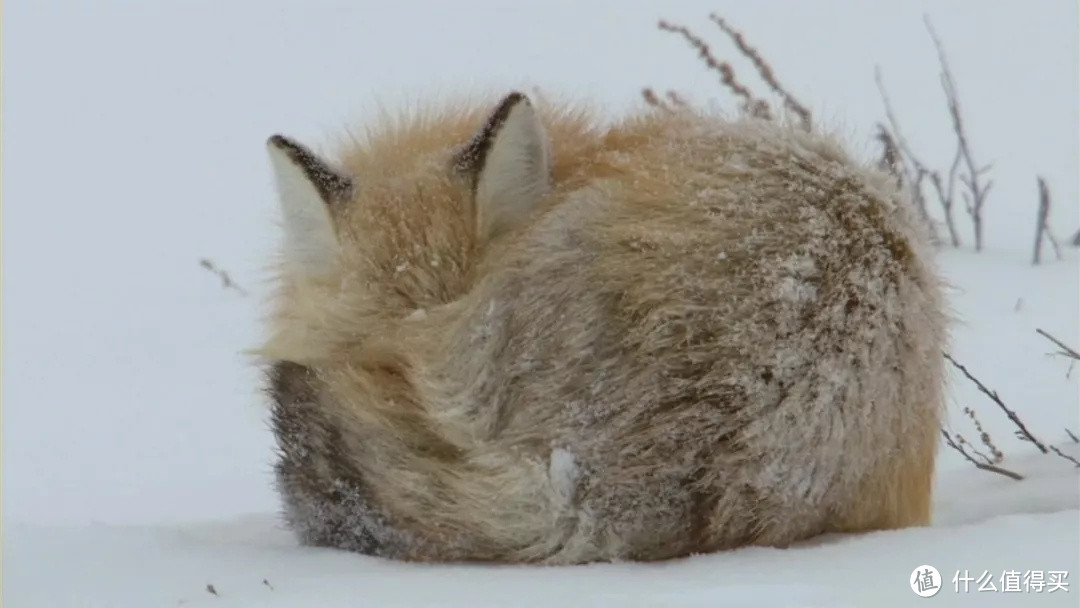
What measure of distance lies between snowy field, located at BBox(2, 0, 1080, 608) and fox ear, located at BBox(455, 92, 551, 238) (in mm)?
620

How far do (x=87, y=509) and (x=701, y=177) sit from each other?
2151 millimetres

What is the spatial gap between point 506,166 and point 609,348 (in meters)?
0.40

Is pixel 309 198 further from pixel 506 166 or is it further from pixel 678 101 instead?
pixel 678 101

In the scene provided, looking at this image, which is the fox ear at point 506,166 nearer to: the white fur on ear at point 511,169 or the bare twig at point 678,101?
the white fur on ear at point 511,169

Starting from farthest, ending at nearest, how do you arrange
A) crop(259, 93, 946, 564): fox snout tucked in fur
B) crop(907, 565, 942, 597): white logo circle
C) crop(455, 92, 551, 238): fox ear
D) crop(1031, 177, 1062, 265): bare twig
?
crop(1031, 177, 1062, 265): bare twig → crop(455, 92, 551, 238): fox ear → crop(259, 93, 946, 564): fox snout tucked in fur → crop(907, 565, 942, 597): white logo circle

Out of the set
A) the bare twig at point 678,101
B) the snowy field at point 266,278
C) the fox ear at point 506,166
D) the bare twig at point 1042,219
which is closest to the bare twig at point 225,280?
the snowy field at point 266,278

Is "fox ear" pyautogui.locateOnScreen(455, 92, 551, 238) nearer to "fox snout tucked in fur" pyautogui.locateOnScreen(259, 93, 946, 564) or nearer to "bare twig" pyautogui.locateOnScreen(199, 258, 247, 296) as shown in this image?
"fox snout tucked in fur" pyautogui.locateOnScreen(259, 93, 946, 564)

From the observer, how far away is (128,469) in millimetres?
4117

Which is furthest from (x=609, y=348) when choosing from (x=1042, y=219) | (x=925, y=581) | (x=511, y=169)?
(x=1042, y=219)

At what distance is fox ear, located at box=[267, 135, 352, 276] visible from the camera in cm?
240

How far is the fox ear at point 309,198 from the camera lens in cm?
240

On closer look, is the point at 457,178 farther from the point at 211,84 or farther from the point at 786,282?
the point at 211,84

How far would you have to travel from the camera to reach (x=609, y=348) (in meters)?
2.20

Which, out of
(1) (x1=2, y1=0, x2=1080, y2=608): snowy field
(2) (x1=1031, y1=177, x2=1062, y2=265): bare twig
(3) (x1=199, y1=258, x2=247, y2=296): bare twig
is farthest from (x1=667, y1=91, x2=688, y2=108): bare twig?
(3) (x1=199, y1=258, x2=247, y2=296): bare twig
